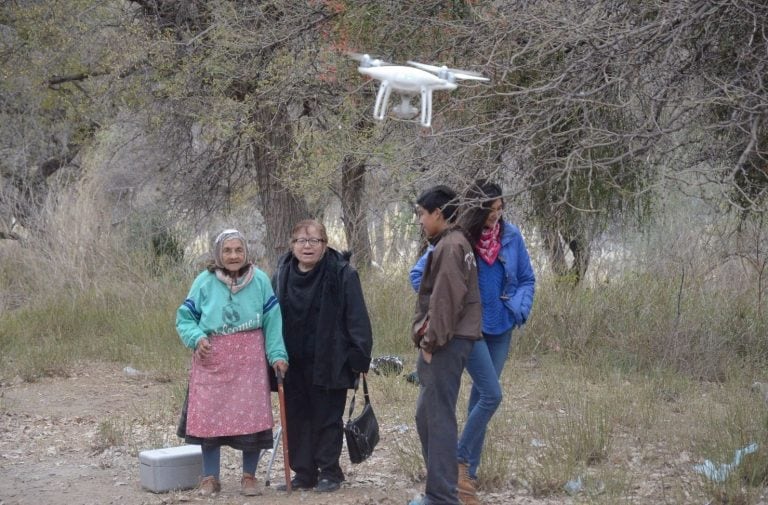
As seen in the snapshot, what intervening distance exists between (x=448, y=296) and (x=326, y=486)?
71.9 inches

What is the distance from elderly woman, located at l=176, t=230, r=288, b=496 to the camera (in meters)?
6.32

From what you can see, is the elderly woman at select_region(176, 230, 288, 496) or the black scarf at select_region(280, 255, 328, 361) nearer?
the elderly woman at select_region(176, 230, 288, 496)

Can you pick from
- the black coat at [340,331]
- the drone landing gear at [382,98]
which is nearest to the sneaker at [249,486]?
the black coat at [340,331]

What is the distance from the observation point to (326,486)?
21.5 ft

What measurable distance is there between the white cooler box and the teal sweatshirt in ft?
2.75

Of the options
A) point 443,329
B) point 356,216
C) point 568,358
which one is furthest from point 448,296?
point 356,216

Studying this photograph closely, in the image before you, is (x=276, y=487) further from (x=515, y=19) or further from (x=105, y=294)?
(x=105, y=294)

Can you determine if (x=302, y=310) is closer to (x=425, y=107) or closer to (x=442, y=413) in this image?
(x=442, y=413)

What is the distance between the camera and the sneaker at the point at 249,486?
6.48m

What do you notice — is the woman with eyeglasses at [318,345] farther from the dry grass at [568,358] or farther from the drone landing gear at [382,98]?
the drone landing gear at [382,98]

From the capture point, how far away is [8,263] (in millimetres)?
16172

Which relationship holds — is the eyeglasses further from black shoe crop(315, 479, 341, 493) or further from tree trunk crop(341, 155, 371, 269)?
tree trunk crop(341, 155, 371, 269)

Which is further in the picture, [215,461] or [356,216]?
[356,216]

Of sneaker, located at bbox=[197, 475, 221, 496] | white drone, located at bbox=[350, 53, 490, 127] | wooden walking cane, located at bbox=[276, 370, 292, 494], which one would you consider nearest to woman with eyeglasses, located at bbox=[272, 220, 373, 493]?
wooden walking cane, located at bbox=[276, 370, 292, 494]
